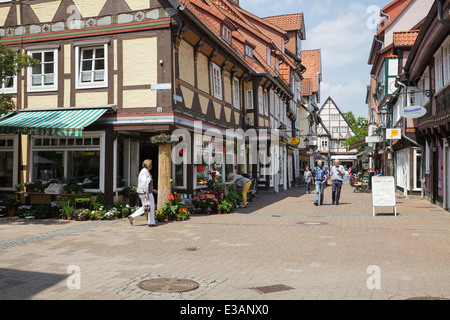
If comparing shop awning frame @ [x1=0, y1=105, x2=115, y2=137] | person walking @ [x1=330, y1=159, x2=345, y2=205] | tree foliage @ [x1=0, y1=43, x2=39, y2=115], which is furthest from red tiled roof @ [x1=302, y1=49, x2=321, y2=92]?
tree foliage @ [x1=0, y1=43, x2=39, y2=115]

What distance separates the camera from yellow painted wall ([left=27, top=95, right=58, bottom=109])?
14227 millimetres

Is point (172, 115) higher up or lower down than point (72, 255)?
higher up

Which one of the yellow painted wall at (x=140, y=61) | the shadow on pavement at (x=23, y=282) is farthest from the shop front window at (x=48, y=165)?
the shadow on pavement at (x=23, y=282)

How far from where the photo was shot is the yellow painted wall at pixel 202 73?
51.7ft

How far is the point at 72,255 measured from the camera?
7.68 m

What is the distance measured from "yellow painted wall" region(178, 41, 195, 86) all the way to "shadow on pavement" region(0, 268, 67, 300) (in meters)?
8.94

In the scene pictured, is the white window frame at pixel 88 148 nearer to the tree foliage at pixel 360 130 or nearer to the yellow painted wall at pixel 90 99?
the yellow painted wall at pixel 90 99

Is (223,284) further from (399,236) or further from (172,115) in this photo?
(172,115)

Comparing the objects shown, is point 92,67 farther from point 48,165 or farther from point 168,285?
point 168,285

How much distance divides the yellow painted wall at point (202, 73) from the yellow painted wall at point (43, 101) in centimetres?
490

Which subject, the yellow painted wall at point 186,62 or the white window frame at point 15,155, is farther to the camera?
the white window frame at point 15,155

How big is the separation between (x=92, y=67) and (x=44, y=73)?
1835 mm
